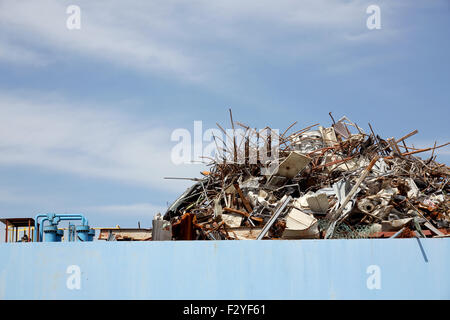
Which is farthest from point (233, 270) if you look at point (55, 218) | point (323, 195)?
point (55, 218)

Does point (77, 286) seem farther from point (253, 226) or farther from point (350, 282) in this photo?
point (350, 282)

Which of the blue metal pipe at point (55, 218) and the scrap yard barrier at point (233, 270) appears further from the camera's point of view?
the blue metal pipe at point (55, 218)

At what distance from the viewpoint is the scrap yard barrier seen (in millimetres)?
7445

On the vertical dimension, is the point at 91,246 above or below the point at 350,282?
above

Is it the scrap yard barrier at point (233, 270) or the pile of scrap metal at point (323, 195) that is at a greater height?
the pile of scrap metal at point (323, 195)

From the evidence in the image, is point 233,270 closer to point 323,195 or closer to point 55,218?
point 323,195

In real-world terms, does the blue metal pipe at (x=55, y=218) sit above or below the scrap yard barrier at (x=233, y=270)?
above

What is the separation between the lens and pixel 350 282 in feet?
24.6

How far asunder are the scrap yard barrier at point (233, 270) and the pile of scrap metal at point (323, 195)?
0.69m

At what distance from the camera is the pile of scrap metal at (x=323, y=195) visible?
869cm

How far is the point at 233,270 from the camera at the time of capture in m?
7.84
